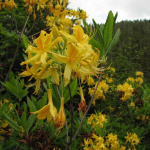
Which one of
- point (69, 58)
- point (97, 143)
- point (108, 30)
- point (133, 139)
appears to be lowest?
point (133, 139)

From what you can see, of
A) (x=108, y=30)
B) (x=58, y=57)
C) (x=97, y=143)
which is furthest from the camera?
(x=97, y=143)

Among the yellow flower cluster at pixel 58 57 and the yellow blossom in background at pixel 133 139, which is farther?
the yellow blossom in background at pixel 133 139

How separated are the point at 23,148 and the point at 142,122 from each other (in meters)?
3.20

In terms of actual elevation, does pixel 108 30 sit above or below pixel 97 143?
above

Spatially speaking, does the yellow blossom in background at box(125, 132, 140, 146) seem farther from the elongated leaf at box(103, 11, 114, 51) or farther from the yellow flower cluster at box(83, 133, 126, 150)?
the elongated leaf at box(103, 11, 114, 51)

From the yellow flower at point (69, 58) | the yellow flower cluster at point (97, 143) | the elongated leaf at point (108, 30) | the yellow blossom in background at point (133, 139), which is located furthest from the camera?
the yellow blossom in background at point (133, 139)

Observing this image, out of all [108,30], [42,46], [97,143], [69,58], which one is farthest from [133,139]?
[42,46]

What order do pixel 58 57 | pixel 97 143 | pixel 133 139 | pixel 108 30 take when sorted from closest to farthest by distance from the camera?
pixel 58 57 → pixel 108 30 → pixel 97 143 → pixel 133 139

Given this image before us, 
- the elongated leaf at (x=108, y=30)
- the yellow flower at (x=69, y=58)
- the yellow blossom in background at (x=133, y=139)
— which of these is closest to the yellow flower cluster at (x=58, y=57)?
the yellow flower at (x=69, y=58)

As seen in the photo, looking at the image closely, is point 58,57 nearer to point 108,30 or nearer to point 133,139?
point 108,30

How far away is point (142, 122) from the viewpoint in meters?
3.63

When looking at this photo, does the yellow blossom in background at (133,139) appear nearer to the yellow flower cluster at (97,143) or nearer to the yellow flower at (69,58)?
the yellow flower cluster at (97,143)

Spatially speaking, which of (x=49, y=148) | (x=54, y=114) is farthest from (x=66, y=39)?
(x=49, y=148)

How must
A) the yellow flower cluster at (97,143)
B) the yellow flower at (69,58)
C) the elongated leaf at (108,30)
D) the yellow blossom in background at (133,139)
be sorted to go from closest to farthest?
the yellow flower at (69,58) < the elongated leaf at (108,30) < the yellow flower cluster at (97,143) < the yellow blossom in background at (133,139)
